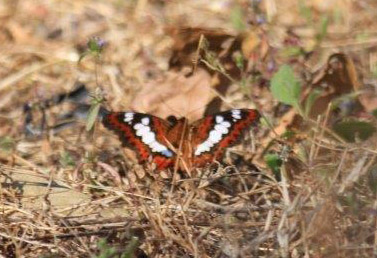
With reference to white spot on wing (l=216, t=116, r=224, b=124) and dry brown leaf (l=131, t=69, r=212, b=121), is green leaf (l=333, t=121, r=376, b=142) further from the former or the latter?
dry brown leaf (l=131, t=69, r=212, b=121)

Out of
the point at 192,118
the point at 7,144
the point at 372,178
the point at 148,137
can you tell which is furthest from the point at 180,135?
the point at 372,178

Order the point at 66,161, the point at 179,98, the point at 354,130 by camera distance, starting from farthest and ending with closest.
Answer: the point at 179,98 < the point at 66,161 < the point at 354,130

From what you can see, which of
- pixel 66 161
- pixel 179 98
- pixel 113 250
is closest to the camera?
pixel 113 250

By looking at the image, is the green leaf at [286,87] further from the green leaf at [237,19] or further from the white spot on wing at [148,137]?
the green leaf at [237,19]

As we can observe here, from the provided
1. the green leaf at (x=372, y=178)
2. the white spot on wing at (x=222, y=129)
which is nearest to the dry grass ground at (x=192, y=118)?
the green leaf at (x=372, y=178)

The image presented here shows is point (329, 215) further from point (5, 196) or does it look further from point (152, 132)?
point (5, 196)

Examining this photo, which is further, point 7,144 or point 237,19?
point 237,19

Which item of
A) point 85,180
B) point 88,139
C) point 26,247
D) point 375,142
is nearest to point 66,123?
point 88,139

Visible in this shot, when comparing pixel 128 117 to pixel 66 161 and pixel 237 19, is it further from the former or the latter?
pixel 237 19
